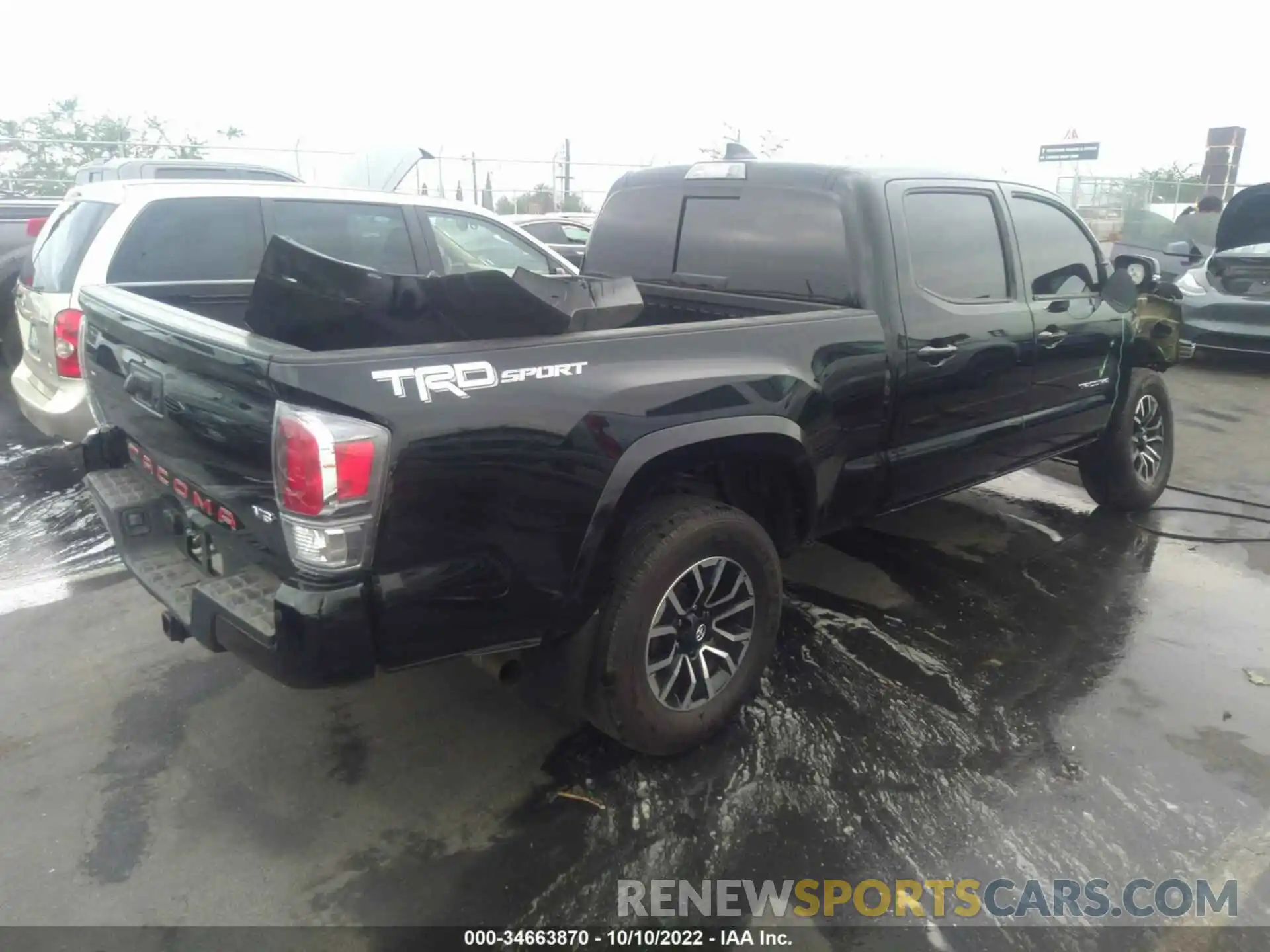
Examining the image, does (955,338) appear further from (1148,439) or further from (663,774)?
(1148,439)

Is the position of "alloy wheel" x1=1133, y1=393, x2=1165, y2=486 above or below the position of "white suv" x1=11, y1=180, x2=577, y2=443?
below

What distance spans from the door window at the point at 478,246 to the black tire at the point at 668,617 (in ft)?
12.2

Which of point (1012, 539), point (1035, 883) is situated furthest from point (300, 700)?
point (1012, 539)

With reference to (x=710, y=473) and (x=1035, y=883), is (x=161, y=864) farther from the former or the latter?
(x=1035, y=883)

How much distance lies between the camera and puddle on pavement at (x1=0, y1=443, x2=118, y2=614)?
14.2ft

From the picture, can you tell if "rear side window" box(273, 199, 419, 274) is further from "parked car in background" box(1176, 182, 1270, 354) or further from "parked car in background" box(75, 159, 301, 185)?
"parked car in background" box(1176, 182, 1270, 354)

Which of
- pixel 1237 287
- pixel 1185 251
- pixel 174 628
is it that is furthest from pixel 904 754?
pixel 1185 251

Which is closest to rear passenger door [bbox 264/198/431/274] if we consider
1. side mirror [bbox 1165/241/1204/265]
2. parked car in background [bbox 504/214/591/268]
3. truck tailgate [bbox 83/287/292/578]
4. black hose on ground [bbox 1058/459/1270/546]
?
truck tailgate [bbox 83/287/292/578]

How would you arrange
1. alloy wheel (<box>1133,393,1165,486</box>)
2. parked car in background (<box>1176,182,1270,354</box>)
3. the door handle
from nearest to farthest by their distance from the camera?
the door handle < alloy wheel (<box>1133,393,1165,486</box>) < parked car in background (<box>1176,182,1270,354</box>)

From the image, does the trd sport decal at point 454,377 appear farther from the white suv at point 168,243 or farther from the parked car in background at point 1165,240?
the parked car in background at point 1165,240

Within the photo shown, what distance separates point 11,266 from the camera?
7.34m

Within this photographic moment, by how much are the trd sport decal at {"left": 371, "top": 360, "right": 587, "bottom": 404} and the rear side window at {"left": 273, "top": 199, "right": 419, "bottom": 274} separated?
139 inches

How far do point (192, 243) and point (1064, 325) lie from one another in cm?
472

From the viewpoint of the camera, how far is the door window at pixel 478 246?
636 cm
